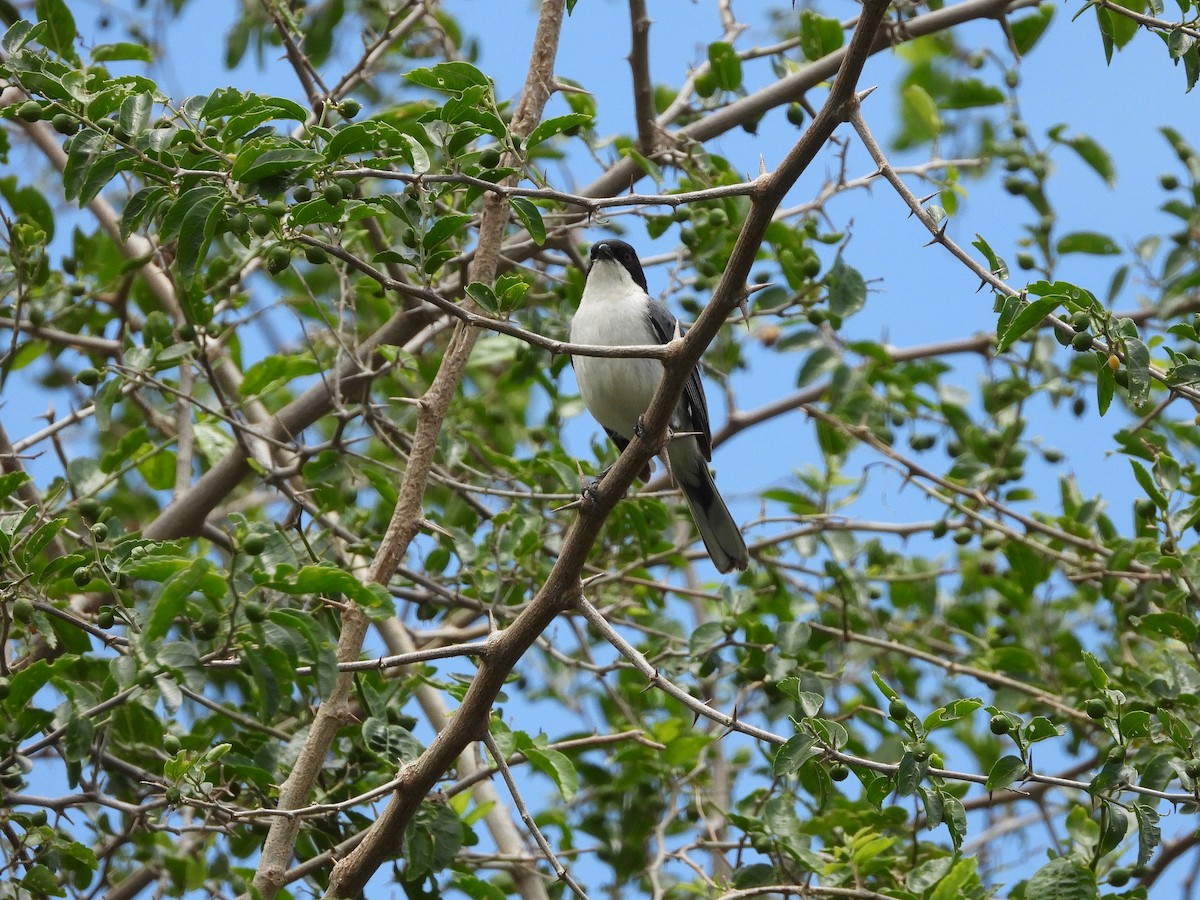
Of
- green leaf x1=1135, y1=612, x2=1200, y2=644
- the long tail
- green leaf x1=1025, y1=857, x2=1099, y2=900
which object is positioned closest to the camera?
green leaf x1=1025, y1=857, x2=1099, y2=900

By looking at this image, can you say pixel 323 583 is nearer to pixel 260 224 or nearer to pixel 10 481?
pixel 260 224

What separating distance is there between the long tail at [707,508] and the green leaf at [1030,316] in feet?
7.81

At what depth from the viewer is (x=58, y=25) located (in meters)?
4.72

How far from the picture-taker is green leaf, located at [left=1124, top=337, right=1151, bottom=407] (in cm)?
316

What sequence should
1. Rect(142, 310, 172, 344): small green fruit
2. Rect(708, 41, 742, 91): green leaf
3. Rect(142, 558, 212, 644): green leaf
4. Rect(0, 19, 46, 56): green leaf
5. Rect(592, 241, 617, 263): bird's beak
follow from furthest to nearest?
Rect(592, 241, 617, 263): bird's beak, Rect(708, 41, 742, 91): green leaf, Rect(142, 310, 172, 344): small green fruit, Rect(0, 19, 46, 56): green leaf, Rect(142, 558, 212, 644): green leaf

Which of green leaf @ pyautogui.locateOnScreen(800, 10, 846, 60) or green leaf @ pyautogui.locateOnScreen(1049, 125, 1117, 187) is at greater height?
green leaf @ pyautogui.locateOnScreen(1049, 125, 1117, 187)

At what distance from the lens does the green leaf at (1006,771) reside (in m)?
3.17

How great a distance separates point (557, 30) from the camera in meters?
4.83

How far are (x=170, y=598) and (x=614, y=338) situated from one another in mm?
3113

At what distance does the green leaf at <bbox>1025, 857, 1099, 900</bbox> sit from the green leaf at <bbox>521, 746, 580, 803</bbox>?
1391mm

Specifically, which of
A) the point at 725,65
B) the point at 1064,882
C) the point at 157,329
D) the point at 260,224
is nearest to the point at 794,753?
the point at 1064,882

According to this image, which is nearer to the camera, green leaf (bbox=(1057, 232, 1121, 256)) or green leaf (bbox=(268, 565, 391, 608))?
green leaf (bbox=(268, 565, 391, 608))

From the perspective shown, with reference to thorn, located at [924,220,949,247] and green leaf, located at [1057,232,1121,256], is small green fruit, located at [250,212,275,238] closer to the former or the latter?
thorn, located at [924,220,949,247]

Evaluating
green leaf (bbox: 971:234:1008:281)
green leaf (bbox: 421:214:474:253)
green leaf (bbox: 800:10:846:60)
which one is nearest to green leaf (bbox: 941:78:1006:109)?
green leaf (bbox: 800:10:846:60)
